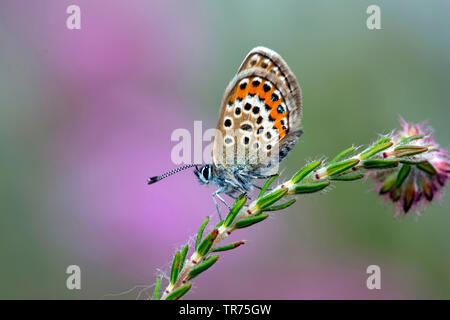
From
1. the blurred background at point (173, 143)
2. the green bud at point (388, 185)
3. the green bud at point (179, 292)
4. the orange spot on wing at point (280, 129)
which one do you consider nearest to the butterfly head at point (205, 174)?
the orange spot on wing at point (280, 129)

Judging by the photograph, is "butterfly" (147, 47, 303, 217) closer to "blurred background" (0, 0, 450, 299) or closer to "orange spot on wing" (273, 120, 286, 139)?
"orange spot on wing" (273, 120, 286, 139)

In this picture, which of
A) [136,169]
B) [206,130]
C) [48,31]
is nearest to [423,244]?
[206,130]

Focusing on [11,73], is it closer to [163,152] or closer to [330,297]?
[163,152]

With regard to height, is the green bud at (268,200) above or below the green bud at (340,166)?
below

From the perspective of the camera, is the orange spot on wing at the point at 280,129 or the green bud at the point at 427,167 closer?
the green bud at the point at 427,167

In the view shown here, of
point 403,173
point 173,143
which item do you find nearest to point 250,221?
point 403,173

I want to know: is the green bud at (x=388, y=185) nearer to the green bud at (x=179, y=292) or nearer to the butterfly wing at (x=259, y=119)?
the butterfly wing at (x=259, y=119)

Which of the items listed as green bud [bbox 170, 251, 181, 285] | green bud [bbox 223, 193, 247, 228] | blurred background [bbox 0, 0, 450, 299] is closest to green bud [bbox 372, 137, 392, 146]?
green bud [bbox 223, 193, 247, 228]
